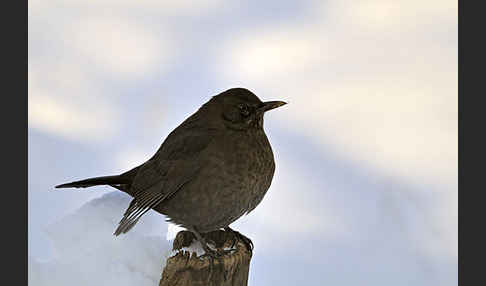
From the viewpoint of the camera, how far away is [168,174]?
3.78 meters

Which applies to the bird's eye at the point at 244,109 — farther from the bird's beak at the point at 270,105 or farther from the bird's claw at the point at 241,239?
the bird's claw at the point at 241,239

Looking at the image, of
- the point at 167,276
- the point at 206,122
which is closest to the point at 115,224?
the point at 167,276

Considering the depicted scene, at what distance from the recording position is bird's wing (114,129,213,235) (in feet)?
12.3

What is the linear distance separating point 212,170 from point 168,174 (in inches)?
10.4

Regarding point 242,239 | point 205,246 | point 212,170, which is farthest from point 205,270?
point 212,170

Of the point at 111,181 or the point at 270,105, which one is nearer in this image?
the point at 270,105

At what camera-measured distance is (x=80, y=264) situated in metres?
4.23

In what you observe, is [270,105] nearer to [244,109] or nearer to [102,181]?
[244,109]

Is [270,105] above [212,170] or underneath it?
above

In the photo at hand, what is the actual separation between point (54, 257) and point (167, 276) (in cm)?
92

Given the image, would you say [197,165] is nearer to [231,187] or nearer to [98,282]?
[231,187]

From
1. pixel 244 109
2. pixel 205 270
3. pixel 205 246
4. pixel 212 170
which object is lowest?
pixel 205 270

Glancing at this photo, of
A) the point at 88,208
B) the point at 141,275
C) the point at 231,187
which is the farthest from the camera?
the point at 88,208

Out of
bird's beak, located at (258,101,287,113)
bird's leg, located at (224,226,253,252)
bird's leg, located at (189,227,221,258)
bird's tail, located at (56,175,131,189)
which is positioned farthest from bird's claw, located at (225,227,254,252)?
bird's beak, located at (258,101,287,113)
